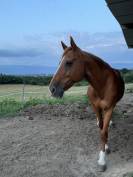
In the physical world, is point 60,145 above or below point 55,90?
below

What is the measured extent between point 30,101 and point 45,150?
3.82 m

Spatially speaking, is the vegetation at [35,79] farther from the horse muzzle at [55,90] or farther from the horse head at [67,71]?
the horse muzzle at [55,90]

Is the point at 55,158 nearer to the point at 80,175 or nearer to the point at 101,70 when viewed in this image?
the point at 80,175

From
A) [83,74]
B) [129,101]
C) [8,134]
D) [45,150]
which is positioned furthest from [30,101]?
[83,74]

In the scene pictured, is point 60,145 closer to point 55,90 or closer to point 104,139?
point 104,139

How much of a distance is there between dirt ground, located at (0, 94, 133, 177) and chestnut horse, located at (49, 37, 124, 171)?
0.27 meters

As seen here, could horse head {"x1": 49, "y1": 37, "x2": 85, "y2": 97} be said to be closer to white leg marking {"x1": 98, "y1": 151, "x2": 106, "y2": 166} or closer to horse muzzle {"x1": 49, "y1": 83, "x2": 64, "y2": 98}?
horse muzzle {"x1": 49, "y1": 83, "x2": 64, "y2": 98}

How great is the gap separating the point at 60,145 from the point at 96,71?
56.1 inches

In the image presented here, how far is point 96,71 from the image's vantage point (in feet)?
25.0

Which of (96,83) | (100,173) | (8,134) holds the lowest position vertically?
(8,134)

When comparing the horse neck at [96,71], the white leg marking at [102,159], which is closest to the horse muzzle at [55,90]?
the horse neck at [96,71]

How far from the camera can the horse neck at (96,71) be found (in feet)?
24.7

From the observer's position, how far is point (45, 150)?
8.21 meters

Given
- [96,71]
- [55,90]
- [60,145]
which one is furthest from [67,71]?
[60,145]
